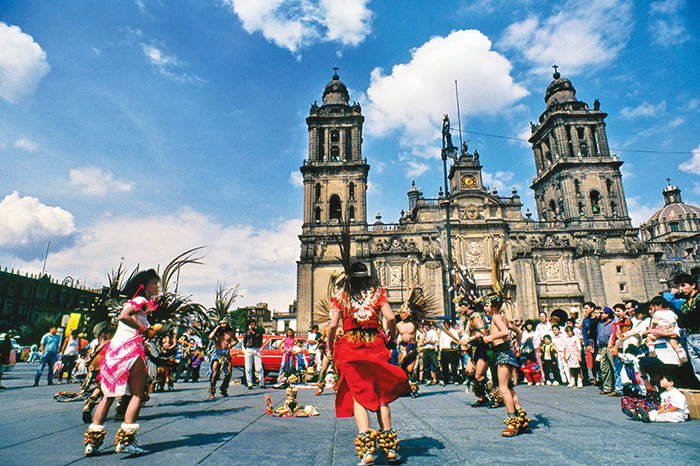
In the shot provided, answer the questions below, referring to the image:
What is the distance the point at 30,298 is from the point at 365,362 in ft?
191

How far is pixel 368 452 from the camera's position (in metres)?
3.20

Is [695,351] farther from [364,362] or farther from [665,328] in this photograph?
[364,362]

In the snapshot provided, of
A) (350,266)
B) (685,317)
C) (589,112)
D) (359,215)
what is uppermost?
(589,112)

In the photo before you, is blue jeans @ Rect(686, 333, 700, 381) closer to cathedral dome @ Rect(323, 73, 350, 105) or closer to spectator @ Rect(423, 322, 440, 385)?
spectator @ Rect(423, 322, 440, 385)

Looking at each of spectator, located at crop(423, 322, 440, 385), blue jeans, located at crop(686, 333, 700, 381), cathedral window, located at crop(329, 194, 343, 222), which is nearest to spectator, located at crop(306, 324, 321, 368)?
spectator, located at crop(423, 322, 440, 385)

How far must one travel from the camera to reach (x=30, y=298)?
4719 centimetres

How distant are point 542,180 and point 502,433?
46735mm

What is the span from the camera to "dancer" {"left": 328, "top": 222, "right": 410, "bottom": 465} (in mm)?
3362

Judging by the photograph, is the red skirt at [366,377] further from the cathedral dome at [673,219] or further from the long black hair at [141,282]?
the cathedral dome at [673,219]

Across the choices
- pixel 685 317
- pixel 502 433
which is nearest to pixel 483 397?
pixel 502 433

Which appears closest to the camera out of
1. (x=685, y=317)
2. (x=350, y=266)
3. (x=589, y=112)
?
(x=350, y=266)

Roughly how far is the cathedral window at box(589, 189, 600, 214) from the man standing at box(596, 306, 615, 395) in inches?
1438

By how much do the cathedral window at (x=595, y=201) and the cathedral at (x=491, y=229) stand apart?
0.09 meters

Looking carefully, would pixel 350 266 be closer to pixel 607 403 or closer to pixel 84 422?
pixel 84 422
